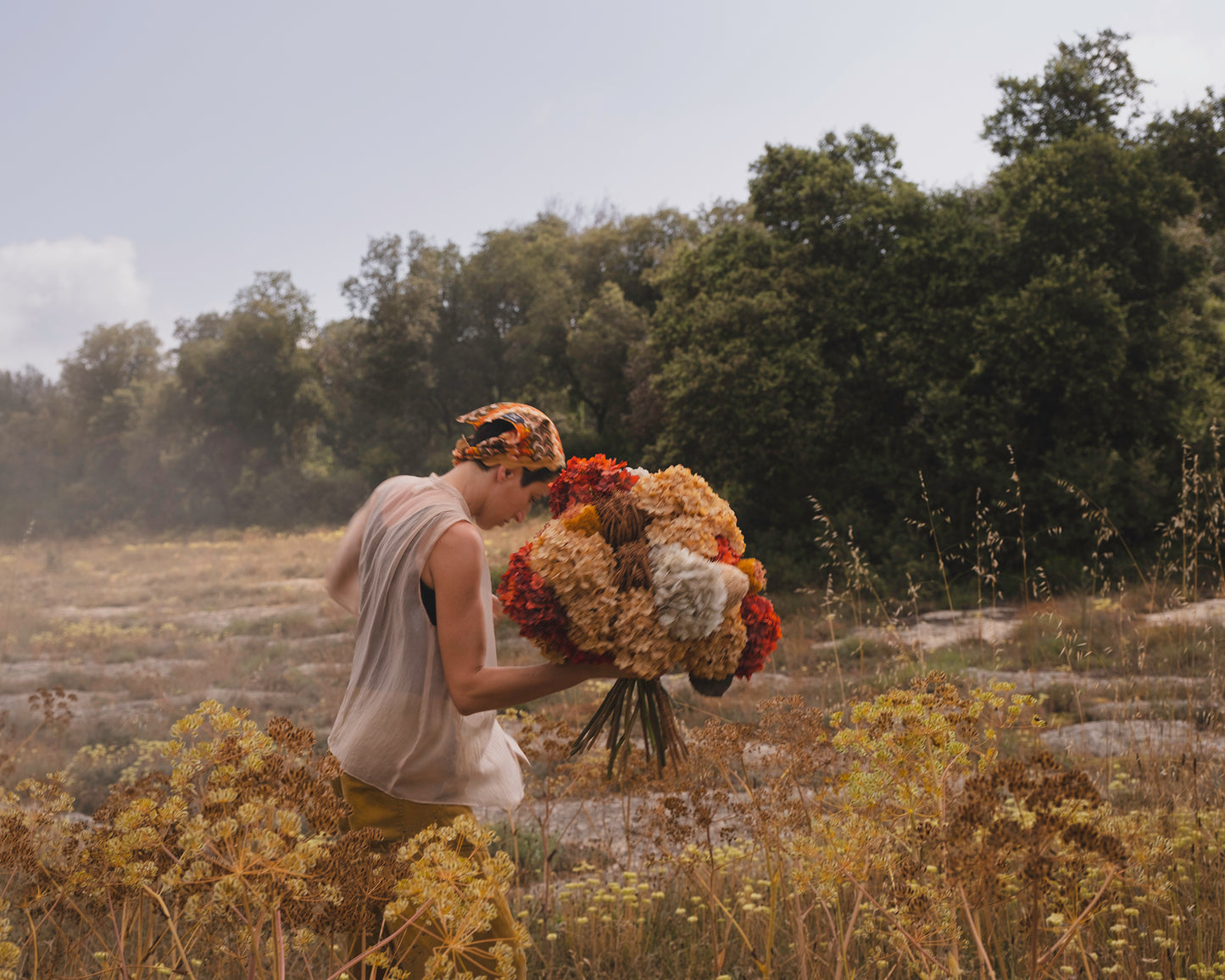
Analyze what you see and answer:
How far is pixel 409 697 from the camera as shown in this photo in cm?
Result: 204

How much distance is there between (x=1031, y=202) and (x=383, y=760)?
13.5 m

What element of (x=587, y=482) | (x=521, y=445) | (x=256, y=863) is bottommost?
(x=256, y=863)

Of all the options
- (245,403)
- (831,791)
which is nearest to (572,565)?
(831,791)

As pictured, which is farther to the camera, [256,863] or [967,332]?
[967,332]

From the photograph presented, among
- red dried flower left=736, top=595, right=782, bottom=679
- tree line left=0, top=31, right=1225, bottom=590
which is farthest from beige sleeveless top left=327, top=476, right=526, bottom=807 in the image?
tree line left=0, top=31, right=1225, bottom=590

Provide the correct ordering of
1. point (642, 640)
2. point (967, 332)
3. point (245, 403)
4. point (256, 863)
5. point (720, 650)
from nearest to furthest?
point (256, 863)
point (642, 640)
point (720, 650)
point (967, 332)
point (245, 403)

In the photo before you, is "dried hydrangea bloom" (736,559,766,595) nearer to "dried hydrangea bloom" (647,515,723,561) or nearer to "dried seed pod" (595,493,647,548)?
"dried hydrangea bloom" (647,515,723,561)

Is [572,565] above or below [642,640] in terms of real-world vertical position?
above

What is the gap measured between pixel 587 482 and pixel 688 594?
0.46m

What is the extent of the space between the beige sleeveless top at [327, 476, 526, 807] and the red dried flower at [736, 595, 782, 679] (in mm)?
604

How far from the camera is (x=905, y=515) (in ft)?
42.6

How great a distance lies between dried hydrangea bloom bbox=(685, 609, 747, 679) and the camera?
182cm

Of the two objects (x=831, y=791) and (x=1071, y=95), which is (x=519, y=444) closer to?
(x=831, y=791)

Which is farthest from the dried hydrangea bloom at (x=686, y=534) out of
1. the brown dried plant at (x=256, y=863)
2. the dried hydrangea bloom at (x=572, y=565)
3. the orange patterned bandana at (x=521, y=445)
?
the brown dried plant at (x=256, y=863)
